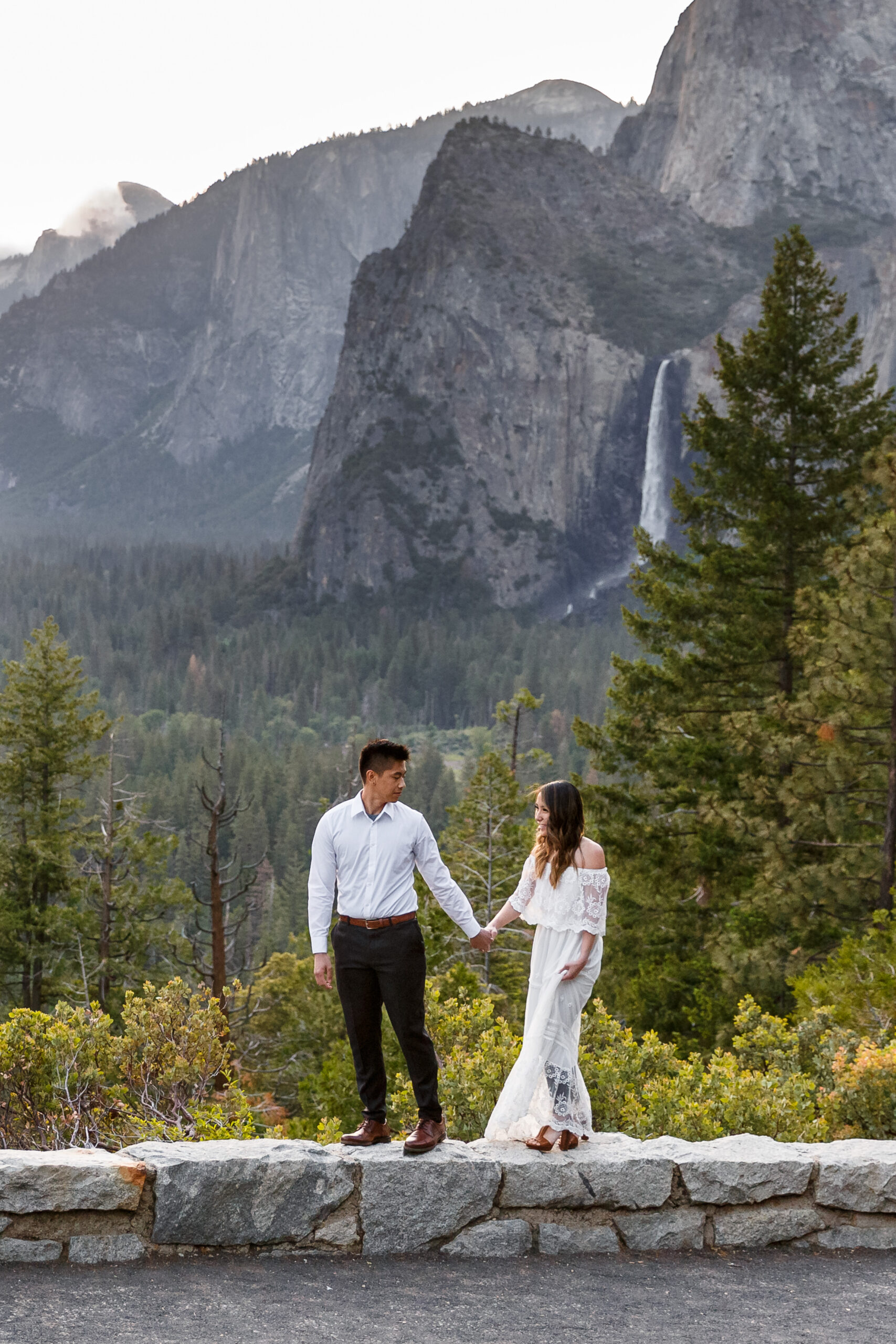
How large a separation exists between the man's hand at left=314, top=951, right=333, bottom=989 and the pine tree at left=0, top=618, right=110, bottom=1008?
25959mm

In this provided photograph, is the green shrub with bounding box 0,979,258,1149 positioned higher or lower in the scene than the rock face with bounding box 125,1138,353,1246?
lower

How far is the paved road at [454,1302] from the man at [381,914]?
0.83 metres

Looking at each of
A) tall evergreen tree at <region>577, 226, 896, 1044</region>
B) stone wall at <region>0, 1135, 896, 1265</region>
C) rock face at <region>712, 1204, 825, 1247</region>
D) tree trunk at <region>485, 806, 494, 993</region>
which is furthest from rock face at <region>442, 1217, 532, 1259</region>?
tree trunk at <region>485, 806, 494, 993</region>

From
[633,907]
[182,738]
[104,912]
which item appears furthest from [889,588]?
[182,738]

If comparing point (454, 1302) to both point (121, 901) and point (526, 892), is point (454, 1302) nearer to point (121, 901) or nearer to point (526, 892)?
point (526, 892)

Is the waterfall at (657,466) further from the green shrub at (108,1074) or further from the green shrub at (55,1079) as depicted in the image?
the green shrub at (55,1079)

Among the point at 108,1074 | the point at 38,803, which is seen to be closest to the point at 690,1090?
the point at 108,1074

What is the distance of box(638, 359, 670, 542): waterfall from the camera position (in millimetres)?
175375

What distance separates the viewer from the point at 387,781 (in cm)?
652

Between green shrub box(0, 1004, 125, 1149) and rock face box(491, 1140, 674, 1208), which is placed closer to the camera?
rock face box(491, 1140, 674, 1208)

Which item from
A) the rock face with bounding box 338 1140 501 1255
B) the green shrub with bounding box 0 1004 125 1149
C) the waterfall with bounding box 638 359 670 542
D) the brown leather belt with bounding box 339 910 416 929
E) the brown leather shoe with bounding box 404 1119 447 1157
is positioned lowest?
the green shrub with bounding box 0 1004 125 1149

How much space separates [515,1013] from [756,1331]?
19.8 m

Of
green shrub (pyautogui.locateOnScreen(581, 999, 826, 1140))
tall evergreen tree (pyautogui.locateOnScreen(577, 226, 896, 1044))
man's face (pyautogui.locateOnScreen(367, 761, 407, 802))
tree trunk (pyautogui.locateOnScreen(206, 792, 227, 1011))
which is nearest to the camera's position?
man's face (pyautogui.locateOnScreen(367, 761, 407, 802))

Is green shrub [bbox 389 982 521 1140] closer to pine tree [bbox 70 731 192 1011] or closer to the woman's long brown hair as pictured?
the woman's long brown hair
